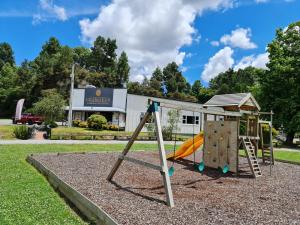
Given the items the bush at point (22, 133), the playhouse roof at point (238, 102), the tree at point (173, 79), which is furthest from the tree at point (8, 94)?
the playhouse roof at point (238, 102)

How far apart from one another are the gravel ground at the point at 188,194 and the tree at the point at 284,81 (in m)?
18.4

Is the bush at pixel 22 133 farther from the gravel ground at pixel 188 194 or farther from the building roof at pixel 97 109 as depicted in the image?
the building roof at pixel 97 109

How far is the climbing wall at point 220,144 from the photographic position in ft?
35.9

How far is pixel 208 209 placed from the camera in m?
5.96

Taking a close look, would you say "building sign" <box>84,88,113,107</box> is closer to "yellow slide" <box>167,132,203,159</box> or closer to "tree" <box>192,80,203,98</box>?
"yellow slide" <box>167,132,203,159</box>

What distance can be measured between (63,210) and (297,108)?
27120 millimetres

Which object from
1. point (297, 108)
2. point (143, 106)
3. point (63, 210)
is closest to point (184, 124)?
point (143, 106)

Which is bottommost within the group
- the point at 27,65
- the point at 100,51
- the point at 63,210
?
the point at 63,210

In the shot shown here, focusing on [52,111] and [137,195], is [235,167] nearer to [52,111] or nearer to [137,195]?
[137,195]

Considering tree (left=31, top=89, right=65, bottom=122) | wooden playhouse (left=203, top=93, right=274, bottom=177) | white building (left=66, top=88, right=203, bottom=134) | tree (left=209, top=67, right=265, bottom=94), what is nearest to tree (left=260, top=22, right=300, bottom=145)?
white building (left=66, top=88, right=203, bottom=134)

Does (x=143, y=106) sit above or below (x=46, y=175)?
above

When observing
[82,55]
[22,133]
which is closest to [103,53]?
[82,55]

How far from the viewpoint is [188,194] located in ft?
23.7

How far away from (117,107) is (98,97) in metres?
3.10
